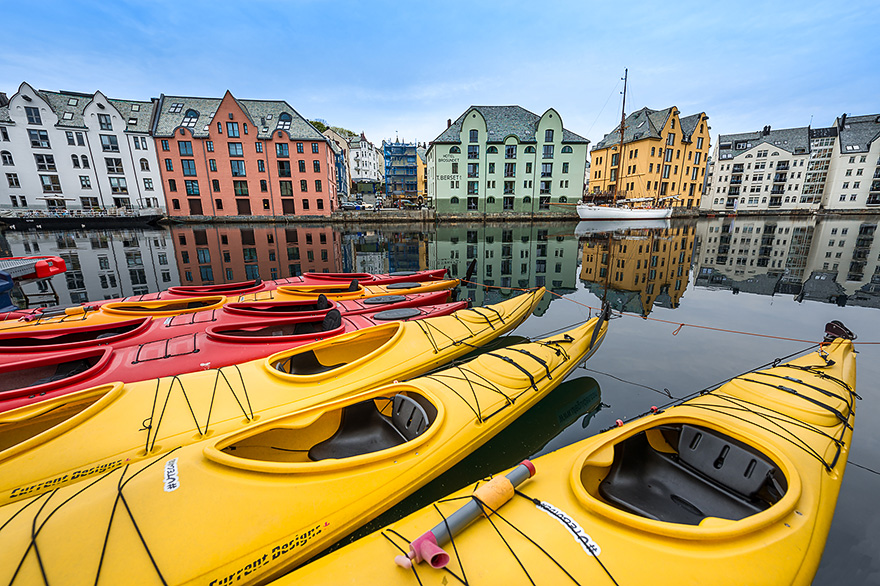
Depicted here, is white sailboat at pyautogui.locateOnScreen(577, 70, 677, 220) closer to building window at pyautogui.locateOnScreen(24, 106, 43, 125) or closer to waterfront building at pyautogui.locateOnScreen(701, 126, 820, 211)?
waterfront building at pyautogui.locateOnScreen(701, 126, 820, 211)

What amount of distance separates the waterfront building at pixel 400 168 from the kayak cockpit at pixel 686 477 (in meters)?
70.0

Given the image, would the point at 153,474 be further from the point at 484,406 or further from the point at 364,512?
the point at 484,406

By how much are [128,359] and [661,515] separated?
7627 mm

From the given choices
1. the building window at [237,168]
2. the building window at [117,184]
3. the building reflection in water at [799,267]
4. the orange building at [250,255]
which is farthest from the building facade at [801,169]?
the building window at [117,184]

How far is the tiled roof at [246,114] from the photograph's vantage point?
40.2 m

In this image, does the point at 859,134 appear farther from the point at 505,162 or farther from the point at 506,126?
the point at 505,162

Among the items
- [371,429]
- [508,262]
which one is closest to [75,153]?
[508,262]

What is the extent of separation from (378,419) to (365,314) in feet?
13.0

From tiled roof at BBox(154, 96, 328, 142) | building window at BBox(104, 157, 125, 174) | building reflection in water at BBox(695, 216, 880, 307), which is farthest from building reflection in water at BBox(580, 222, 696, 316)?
building window at BBox(104, 157, 125, 174)

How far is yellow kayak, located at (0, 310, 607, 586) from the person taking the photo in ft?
7.47

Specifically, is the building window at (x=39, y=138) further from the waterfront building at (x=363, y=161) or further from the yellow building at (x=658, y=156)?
the yellow building at (x=658, y=156)

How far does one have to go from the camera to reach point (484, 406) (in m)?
4.60

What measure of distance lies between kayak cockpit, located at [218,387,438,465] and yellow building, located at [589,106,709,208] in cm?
5210

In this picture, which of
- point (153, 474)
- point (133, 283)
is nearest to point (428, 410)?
point (153, 474)
